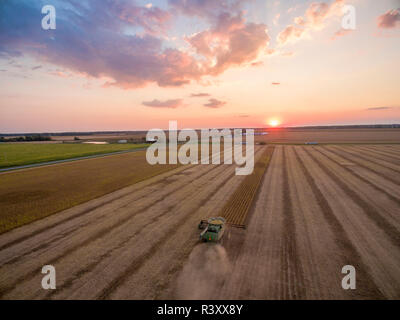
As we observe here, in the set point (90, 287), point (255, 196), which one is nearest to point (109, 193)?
point (90, 287)

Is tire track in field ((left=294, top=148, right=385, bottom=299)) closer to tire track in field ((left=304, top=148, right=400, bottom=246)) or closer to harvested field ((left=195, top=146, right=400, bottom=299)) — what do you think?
harvested field ((left=195, top=146, right=400, bottom=299))

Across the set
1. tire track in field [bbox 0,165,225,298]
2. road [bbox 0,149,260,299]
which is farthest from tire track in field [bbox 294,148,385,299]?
tire track in field [bbox 0,165,225,298]

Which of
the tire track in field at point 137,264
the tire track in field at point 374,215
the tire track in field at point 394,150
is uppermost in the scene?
the tire track in field at point 394,150

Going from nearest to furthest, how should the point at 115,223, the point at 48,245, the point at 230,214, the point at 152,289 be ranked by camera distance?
the point at 152,289, the point at 48,245, the point at 115,223, the point at 230,214

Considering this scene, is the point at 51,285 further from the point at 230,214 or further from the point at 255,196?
the point at 255,196

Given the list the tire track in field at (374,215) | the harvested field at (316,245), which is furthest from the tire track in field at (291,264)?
the tire track in field at (374,215)

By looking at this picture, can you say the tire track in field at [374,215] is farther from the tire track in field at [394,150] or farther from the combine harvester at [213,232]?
the tire track in field at [394,150]

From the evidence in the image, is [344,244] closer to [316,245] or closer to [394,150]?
[316,245]

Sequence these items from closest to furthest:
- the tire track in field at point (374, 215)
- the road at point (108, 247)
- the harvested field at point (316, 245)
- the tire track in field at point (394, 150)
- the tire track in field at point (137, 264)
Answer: the tire track in field at point (137, 264), the harvested field at point (316, 245), the road at point (108, 247), the tire track in field at point (374, 215), the tire track in field at point (394, 150)
